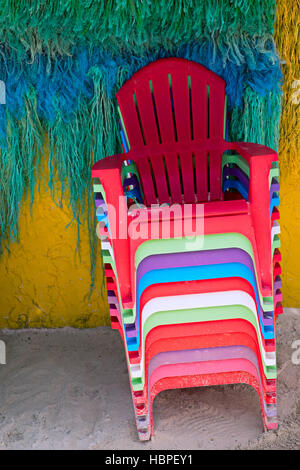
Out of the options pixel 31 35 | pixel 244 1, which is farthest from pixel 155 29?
pixel 31 35

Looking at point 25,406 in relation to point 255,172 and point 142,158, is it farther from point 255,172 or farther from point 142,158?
point 255,172

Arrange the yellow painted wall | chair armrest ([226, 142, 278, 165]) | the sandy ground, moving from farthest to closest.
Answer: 1. the yellow painted wall
2. the sandy ground
3. chair armrest ([226, 142, 278, 165])

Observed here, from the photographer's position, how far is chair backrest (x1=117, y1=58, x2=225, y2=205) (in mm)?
1908

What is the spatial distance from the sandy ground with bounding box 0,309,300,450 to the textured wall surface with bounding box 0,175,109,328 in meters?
0.15

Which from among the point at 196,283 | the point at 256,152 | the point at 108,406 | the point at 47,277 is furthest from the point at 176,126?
the point at 108,406

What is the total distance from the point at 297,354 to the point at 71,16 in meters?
1.37

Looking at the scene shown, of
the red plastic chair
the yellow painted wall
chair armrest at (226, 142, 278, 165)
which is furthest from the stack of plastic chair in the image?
the yellow painted wall

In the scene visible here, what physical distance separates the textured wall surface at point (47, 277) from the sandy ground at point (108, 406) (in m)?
0.15

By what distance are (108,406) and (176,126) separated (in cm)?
97

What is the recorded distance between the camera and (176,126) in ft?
6.36

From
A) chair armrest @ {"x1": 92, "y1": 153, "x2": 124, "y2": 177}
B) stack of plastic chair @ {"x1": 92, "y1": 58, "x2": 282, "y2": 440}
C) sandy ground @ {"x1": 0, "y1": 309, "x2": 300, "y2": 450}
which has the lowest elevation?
sandy ground @ {"x1": 0, "y1": 309, "x2": 300, "y2": 450}

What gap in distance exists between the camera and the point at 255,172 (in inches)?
56.2

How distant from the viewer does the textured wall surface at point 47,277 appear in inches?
84.7

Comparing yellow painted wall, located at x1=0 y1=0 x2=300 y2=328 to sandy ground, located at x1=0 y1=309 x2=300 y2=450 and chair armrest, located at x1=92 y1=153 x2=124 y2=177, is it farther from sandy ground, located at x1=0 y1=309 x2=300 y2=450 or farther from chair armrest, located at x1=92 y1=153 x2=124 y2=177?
chair armrest, located at x1=92 y1=153 x2=124 y2=177
